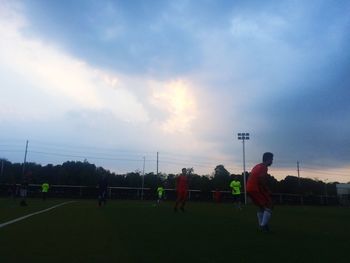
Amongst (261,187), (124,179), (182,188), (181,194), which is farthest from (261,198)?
(124,179)

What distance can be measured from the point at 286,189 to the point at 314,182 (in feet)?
79.8

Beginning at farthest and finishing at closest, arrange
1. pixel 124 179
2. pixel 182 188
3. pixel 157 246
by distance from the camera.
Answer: pixel 124 179 → pixel 182 188 → pixel 157 246

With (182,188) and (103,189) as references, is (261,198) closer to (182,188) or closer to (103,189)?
(182,188)

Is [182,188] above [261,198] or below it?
above

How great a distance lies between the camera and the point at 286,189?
86.1m

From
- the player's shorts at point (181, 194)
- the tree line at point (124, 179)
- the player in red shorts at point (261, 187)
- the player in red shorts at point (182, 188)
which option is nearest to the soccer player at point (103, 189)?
the player in red shorts at point (182, 188)

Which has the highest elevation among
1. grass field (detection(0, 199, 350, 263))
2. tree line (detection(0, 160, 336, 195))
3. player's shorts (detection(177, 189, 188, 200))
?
tree line (detection(0, 160, 336, 195))

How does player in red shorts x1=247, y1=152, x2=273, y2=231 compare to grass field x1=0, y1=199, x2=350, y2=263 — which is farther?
player in red shorts x1=247, y1=152, x2=273, y2=231

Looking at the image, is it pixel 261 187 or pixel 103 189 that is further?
pixel 103 189

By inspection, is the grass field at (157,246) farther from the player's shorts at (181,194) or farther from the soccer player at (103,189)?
the soccer player at (103,189)

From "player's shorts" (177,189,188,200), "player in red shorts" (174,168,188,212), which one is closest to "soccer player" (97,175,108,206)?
"player in red shorts" (174,168,188,212)

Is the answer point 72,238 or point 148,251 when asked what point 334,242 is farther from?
point 72,238

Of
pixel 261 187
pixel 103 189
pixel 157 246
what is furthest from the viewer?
pixel 103 189

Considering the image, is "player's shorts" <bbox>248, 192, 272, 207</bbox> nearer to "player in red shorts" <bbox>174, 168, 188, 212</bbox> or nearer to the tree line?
"player in red shorts" <bbox>174, 168, 188, 212</bbox>
